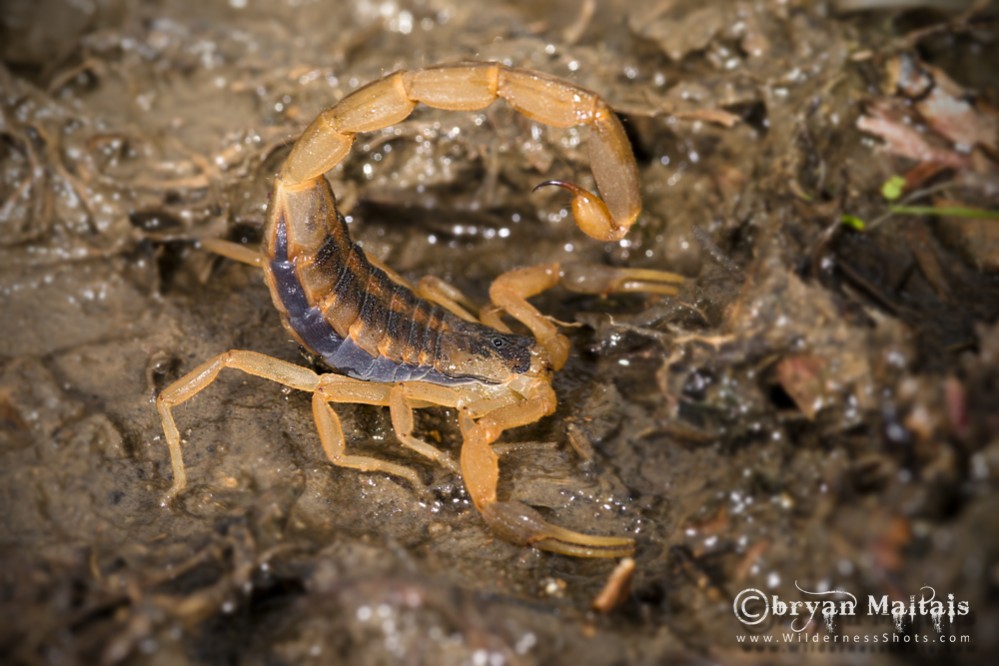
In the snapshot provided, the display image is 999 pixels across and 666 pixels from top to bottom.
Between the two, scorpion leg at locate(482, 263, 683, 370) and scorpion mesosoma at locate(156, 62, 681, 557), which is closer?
scorpion mesosoma at locate(156, 62, 681, 557)

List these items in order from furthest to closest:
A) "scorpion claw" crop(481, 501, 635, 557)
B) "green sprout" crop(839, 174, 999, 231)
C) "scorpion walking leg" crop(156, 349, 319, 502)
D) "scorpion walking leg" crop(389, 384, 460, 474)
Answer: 1. "green sprout" crop(839, 174, 999, 231)
2. "scorpion walking leg" crop(389, 384, 460, 474)
3. "scorpion walking leg" crop(156, 349, 319, 502)
4. "scorpion claw" crop(481, 501, 635, 557)

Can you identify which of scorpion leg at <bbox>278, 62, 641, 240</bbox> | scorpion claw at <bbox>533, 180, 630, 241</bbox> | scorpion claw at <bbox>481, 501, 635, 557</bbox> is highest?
scorpion leg at <bbox>278, 62, 641, 240</bbox>

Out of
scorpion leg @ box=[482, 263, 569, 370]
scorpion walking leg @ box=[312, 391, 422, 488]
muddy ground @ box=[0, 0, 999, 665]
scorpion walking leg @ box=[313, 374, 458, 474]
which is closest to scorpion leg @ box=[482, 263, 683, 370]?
scorpion leg @ box=[482, 263, 569, 370]

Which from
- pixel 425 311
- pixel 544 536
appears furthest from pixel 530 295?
pixel 544 536

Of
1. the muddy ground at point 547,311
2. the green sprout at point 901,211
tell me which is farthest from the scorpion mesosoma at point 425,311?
the green sprout at point 901,211

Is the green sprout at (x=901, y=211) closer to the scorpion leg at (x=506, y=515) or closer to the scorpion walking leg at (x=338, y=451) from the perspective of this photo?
the scorpion leg at (x=506, y=515)

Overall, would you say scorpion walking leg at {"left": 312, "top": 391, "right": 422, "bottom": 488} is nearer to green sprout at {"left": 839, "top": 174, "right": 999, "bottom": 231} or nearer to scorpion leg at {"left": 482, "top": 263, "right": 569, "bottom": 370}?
scorpion leg at {"left": 482, "top": 263, "right": 569, "bottom": 370}

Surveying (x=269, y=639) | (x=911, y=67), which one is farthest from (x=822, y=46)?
(x=269, y=639)
